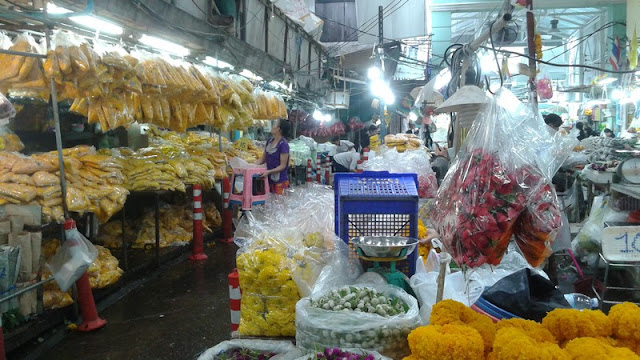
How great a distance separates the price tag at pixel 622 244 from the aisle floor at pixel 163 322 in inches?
145

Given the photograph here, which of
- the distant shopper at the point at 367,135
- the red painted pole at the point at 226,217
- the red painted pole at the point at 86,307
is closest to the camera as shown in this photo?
the red painted pole at the point at 86,307

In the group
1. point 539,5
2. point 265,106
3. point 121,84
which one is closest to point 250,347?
point 121,84

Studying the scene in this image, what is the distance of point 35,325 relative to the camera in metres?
4.07

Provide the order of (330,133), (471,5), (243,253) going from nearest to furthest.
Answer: (243,253) → (471,5) → (330,133)

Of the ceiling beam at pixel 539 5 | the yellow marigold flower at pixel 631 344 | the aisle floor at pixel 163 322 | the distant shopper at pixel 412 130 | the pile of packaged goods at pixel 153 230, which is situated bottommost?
the aisle floor at pixel 163 322

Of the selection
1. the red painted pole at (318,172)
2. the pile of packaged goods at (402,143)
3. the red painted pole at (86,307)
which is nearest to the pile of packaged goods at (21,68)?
the red painted pole at (86,307)

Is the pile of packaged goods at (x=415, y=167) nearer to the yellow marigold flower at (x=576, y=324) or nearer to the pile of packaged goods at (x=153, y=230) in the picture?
the pile of packaged goods at (x=153, y=230)

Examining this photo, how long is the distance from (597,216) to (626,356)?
17.1 feet

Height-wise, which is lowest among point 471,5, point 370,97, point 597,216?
point 597,216

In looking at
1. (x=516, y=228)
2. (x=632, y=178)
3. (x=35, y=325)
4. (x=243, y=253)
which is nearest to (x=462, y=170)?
(x=516, y=228)

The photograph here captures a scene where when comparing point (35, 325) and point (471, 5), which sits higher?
point (471, 5)

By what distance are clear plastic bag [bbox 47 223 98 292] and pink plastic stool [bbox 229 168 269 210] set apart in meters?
3.61

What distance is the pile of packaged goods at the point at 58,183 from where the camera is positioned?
4316 mm

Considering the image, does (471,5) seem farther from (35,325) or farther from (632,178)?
(35,325)
